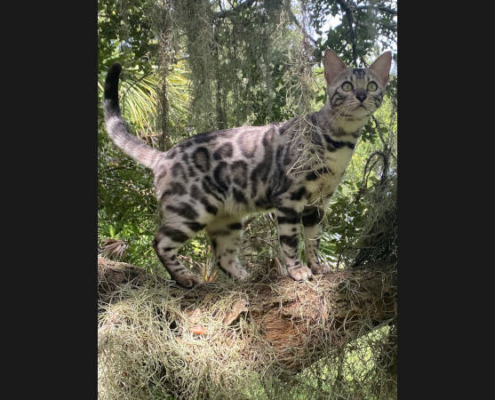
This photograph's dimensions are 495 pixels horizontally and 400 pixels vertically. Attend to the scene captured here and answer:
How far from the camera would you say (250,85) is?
3.48 m

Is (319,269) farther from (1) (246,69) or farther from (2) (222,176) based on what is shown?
(1) (246,69)

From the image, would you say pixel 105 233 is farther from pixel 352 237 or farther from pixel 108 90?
pixel 352 237

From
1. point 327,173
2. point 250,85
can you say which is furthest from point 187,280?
point 250,85

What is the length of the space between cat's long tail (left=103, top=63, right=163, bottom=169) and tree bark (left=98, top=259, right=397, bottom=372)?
2.71ft

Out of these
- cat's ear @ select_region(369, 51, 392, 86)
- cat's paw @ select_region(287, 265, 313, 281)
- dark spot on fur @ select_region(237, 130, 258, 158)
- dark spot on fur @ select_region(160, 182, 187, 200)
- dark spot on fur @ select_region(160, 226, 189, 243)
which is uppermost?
cat's ear @ select_region(369, 51, 392, 86)

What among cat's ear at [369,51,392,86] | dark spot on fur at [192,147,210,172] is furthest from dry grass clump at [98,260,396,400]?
cat's ear at [369,51,392,86]

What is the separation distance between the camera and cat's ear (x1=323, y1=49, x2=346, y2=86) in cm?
295

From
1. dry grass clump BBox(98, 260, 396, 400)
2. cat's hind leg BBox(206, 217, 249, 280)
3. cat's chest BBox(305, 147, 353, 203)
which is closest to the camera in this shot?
dry grass clump BBox(98, 260, 396, 400)

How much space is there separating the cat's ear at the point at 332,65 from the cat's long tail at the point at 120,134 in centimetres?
98

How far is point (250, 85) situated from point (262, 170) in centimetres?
58

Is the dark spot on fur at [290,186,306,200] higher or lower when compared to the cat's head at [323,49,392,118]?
lower

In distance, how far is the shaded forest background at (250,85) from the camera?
3.05 m

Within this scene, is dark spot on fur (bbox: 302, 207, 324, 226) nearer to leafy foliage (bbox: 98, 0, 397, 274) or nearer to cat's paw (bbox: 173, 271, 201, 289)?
leafy foliage (bbox: 98, 0, 397, 274)

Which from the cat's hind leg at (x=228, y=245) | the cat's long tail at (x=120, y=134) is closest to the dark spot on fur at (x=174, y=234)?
the cat's hind leg at (x=228, y=245)
